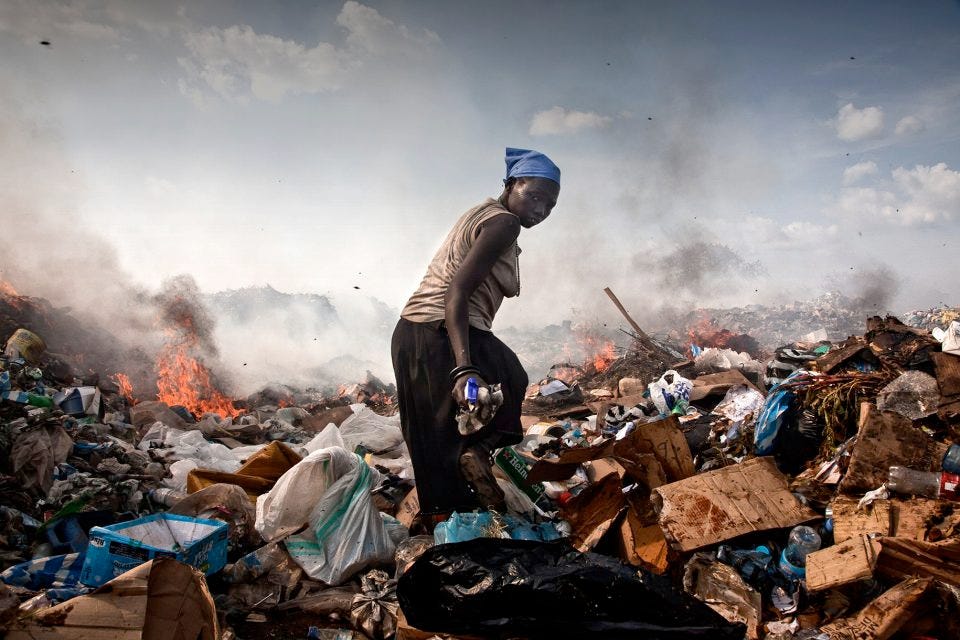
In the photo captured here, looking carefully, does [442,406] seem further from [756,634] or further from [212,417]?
[212,417]

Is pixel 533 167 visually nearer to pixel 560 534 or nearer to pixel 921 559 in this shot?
pixel 560 534

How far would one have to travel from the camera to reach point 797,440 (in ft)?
9.73

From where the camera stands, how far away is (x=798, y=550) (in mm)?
2164

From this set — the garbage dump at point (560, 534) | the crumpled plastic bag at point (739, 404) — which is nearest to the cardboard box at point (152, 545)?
the garbage dump at point (560, 534)

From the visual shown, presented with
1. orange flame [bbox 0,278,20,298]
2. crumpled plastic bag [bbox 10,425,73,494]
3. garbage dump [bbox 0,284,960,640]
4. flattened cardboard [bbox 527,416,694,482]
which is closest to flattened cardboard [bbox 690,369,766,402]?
garbage dump [bbox 0,284,960,640]

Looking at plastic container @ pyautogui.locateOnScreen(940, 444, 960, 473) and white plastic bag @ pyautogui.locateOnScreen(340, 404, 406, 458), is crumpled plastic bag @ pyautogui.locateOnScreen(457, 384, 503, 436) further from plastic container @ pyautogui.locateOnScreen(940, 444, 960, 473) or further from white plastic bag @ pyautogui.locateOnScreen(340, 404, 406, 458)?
white plastic bag @ pyautogui.locateOnScreen(340, 404, 406, 458)

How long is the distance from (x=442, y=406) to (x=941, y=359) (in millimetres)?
2931

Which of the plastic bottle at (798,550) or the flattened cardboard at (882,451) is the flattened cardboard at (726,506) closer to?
the plastic bottle at (798,550)

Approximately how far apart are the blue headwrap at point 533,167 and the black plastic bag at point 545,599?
158cm

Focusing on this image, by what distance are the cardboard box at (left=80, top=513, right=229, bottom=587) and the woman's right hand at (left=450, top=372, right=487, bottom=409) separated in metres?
1.26

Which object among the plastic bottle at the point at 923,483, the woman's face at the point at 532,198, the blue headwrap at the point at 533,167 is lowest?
the plastic bottle at the point at 923,483

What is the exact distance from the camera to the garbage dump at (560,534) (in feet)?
5.03

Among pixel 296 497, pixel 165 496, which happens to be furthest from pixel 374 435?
pixel 296 497

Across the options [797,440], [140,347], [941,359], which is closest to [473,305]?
[797,440]
